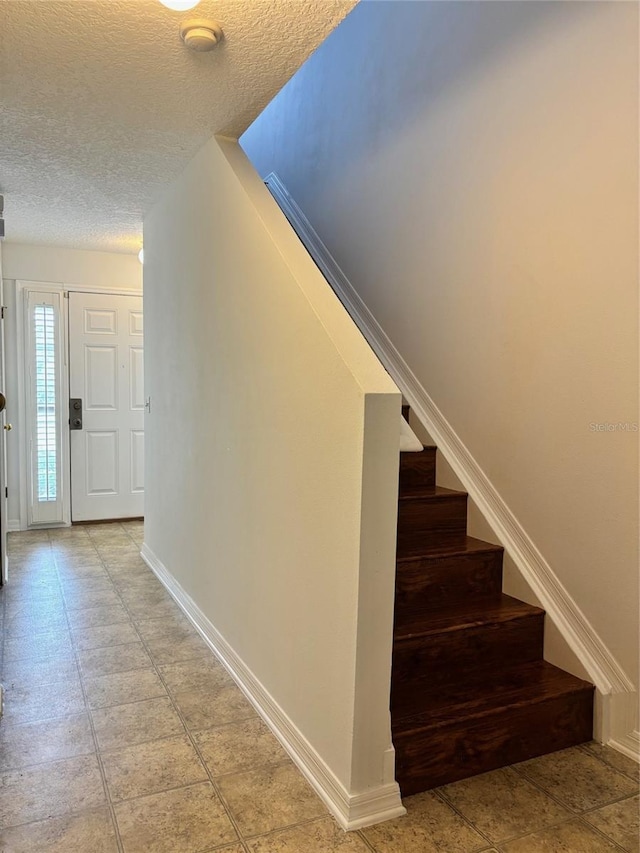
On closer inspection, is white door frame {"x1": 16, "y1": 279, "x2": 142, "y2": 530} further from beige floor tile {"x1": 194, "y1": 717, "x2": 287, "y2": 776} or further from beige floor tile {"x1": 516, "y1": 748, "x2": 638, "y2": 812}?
beige floor tile {"x1": 516, "y1": 748, "x2": 638, "y2": 812}

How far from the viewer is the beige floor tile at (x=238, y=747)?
1.89 meters

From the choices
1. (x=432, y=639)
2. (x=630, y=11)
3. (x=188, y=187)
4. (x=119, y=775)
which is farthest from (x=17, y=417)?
→ (x=630, y=11)

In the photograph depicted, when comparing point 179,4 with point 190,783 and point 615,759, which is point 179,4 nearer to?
point 190,783

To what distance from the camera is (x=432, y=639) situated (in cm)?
202

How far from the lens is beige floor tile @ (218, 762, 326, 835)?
1.64 meters

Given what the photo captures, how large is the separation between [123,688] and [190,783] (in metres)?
0.68

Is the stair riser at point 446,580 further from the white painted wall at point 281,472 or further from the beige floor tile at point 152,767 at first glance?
the beige floor tile at point 152,767

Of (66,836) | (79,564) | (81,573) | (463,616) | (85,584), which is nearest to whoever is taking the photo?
(66,836)

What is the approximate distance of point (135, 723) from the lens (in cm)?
211

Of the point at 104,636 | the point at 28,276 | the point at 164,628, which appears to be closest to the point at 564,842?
the point at 164,628

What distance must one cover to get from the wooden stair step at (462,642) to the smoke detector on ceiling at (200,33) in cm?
197

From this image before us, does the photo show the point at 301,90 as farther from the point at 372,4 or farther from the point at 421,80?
the point at 421,80

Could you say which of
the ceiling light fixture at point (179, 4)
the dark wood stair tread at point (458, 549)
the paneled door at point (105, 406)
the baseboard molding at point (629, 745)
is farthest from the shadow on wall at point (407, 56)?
the baseboard molding at point (629, 745)

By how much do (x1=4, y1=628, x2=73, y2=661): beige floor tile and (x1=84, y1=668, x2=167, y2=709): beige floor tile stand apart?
1.03ft
